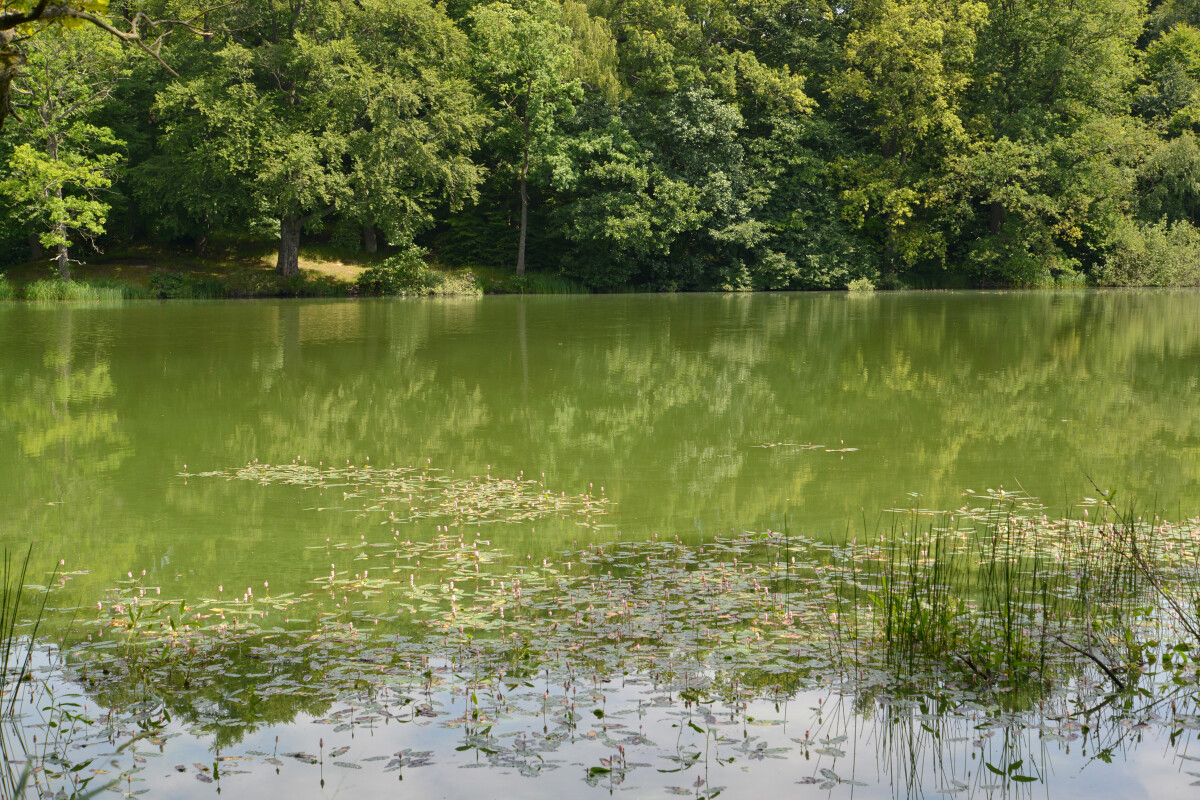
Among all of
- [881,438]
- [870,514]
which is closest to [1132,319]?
[881,438]

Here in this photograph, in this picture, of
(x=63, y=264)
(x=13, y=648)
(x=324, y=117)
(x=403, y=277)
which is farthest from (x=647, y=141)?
(x=13, y=648)

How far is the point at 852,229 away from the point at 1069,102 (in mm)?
11284

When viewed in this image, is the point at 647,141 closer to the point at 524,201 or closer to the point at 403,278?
the point at 524,201

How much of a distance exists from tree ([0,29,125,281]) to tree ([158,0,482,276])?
2847 millimetres

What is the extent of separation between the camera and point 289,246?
45.0 metres

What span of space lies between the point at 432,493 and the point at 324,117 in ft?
122

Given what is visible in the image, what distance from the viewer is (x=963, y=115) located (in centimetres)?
5344

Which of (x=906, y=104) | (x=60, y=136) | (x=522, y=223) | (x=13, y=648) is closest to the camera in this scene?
(x=13, y=648)

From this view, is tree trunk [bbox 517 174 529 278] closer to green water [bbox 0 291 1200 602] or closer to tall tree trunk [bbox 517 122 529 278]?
tall tree trunk [bbox 517 122 529 278]

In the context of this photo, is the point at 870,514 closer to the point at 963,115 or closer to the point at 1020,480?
the point at 1020,480

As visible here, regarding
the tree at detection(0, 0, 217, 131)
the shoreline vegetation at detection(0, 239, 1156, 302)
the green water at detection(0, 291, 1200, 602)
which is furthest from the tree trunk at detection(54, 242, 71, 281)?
the tree at detection(0, 0, 217, 131)

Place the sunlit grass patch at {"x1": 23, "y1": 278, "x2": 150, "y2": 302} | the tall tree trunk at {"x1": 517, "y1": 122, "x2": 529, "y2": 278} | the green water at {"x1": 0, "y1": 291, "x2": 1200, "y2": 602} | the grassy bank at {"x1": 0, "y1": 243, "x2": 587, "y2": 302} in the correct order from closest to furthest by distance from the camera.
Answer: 1. the green water at {"x1": 0, "y1": 291, "x2": 1200, "y2": 602}
2. the sunlit grass patch at {"x1": 23, "y1": 278, "x2": 150, "y2": 302}
3. the grassy bank at {"x1": 0, "y1": 243, "x2": 587, "y2": 302}
4. the tall tree trunk at {"x1": 517, "y1": 122, "x2": 529, "y2": 278}

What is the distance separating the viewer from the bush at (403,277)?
44.2 meters

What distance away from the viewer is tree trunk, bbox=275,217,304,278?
44844 mm
